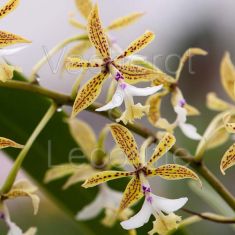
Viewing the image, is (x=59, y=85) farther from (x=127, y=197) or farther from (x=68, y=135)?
(x=127, y=197)

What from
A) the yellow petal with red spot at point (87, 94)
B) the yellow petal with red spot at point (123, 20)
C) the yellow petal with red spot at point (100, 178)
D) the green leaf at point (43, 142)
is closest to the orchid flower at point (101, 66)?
the yellow petal with red spot at point (87, 94)

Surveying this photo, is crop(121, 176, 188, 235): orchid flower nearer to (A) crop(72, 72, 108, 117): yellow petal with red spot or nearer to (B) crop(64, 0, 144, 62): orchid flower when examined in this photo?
(A) crop(72, 72, 108, 117): yellow petal with red spot

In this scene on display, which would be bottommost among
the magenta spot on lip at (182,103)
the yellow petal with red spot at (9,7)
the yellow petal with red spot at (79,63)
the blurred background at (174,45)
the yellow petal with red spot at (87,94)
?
the blurred background at (174,45)

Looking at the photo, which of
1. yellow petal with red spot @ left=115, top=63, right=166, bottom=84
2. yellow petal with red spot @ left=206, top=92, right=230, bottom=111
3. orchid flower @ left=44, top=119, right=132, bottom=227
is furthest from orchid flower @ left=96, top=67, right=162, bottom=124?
yellow petal with red spot @ left=206, top=92, right=230, bottom=111

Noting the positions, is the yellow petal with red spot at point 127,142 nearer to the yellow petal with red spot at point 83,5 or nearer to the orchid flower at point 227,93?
the orchid flower at point 227,93

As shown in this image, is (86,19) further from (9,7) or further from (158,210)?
(158,210)
